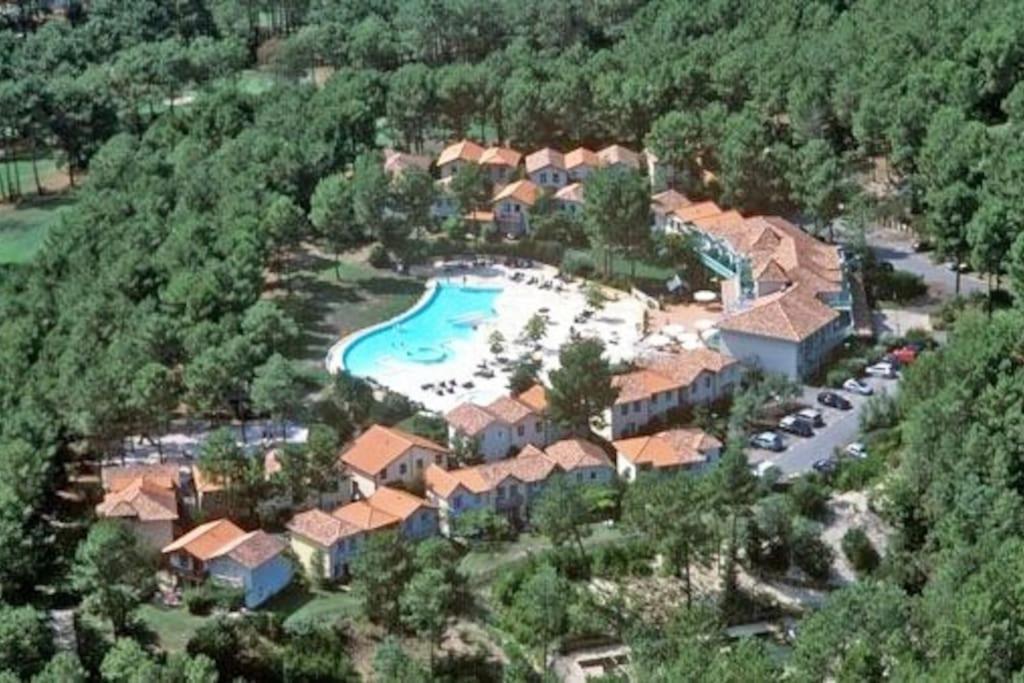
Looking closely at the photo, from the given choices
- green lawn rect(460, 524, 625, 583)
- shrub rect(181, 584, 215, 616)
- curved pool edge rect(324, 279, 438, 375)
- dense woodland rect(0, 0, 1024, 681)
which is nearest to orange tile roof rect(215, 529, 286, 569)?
shrub rect(181, 584, 215, 616)

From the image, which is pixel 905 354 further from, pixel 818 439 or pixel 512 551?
pixel 512 551

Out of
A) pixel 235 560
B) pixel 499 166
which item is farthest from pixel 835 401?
pixel 499 166

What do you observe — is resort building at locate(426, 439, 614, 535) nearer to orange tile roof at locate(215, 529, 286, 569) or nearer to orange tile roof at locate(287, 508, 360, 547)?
orange tile roof at locate(287, 508, 360, 547)

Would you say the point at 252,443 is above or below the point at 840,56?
below

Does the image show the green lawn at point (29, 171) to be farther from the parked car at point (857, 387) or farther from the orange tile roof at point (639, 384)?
the parked car at point (857, 387)

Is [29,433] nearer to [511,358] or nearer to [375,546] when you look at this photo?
[375,546]

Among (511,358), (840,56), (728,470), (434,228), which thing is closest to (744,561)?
(728,470)

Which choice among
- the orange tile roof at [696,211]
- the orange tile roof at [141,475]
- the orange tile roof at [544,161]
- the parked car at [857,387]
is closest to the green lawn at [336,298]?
the orange tile roof at [544,161]
